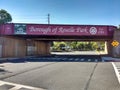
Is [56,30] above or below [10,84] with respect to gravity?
above

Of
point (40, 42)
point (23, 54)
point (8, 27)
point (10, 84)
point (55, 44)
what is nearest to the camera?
point (10, 84)

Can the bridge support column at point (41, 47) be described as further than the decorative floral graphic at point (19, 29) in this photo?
Yes

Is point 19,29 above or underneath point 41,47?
above

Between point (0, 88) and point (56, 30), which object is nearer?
point (0, 88)

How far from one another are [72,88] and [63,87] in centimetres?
46

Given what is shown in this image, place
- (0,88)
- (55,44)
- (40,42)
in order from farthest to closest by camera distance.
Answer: (55,44), (40,42), (0,88)

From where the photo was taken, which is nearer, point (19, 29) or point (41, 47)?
point (19, 29)

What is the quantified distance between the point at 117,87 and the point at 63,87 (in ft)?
8.01

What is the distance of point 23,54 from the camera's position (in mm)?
46781

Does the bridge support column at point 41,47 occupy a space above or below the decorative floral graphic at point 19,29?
below

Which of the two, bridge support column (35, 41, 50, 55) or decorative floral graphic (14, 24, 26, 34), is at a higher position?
decorative floral graphic (14, 24, 26, 34)

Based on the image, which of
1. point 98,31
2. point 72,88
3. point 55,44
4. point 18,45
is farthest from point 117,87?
point 55,44

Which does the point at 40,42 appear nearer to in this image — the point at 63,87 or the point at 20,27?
the point at 20,27

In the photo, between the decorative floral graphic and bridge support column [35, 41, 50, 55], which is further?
bridge support column [35, 41, 50, 55]
